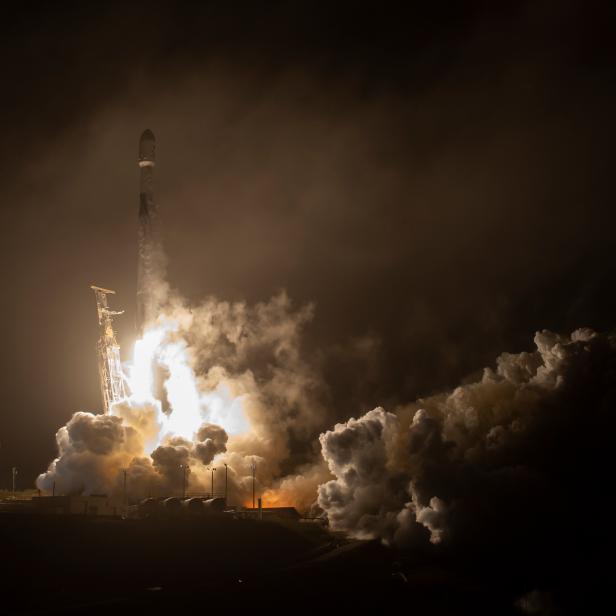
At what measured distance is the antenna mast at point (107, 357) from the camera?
137 m

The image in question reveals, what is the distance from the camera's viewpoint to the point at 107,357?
13762 cm

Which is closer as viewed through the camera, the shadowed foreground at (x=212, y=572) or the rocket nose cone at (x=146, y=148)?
the shadowed foreground at (x=212, y=572)

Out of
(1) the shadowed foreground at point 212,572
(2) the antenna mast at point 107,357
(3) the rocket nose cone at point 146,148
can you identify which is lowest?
(1) the shadowed foreground at point 212,572

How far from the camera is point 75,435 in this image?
121750mm

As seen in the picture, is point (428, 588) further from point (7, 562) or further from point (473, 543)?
point (7, 562)

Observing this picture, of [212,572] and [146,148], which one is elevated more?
[146,148]

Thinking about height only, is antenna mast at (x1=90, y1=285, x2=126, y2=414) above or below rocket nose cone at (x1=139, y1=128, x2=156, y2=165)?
below

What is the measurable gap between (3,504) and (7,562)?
44.8 m

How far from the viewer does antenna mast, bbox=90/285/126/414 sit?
Result: 137 m

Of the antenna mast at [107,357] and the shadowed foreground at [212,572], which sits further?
the antenna mast at [107,357]

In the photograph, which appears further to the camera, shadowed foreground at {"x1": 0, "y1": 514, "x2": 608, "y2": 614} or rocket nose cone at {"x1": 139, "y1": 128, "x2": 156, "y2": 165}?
rocket nose cone at {"x1": 139, "y1": 128, "x2": 156, "y2": 165}

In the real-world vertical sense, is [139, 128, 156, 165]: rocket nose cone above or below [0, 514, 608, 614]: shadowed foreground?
above

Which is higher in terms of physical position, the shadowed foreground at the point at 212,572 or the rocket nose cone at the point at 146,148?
the rocket nose cone at the point at 146,148

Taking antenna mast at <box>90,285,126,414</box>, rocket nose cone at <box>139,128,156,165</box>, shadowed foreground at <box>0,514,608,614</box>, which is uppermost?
rocket nose cone at <box>139,128,156,165</box>
